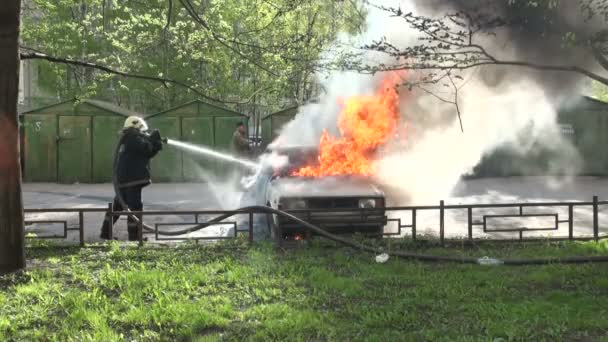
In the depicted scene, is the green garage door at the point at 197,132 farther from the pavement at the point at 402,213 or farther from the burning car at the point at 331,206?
the burning car at the point at 331,206


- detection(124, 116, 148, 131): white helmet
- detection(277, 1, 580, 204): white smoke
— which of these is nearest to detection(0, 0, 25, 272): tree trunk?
detection(124, 116, 148, 131): white helmet

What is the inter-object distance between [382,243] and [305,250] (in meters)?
0.97

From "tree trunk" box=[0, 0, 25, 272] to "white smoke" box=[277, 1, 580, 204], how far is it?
4.10m

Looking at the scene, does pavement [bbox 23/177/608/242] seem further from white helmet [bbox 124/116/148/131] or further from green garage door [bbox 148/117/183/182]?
white helmet [bbox 124/116/148/131]

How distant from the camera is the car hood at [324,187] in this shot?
23.5ft

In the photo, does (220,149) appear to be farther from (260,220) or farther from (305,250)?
(305,250)

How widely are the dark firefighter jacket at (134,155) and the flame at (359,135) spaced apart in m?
2.19

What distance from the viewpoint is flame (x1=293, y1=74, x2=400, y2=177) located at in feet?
27.3

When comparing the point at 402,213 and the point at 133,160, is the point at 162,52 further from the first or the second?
the point at 133,160

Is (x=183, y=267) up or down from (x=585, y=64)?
down

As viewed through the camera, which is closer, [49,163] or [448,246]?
[448,246]

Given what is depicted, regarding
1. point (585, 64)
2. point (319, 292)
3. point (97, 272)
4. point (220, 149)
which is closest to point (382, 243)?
point (319, 292)

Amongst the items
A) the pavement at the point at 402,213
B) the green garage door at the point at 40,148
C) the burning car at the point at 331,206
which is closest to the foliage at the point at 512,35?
the burning car at the point at 331,206

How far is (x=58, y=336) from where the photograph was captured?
401 cm
